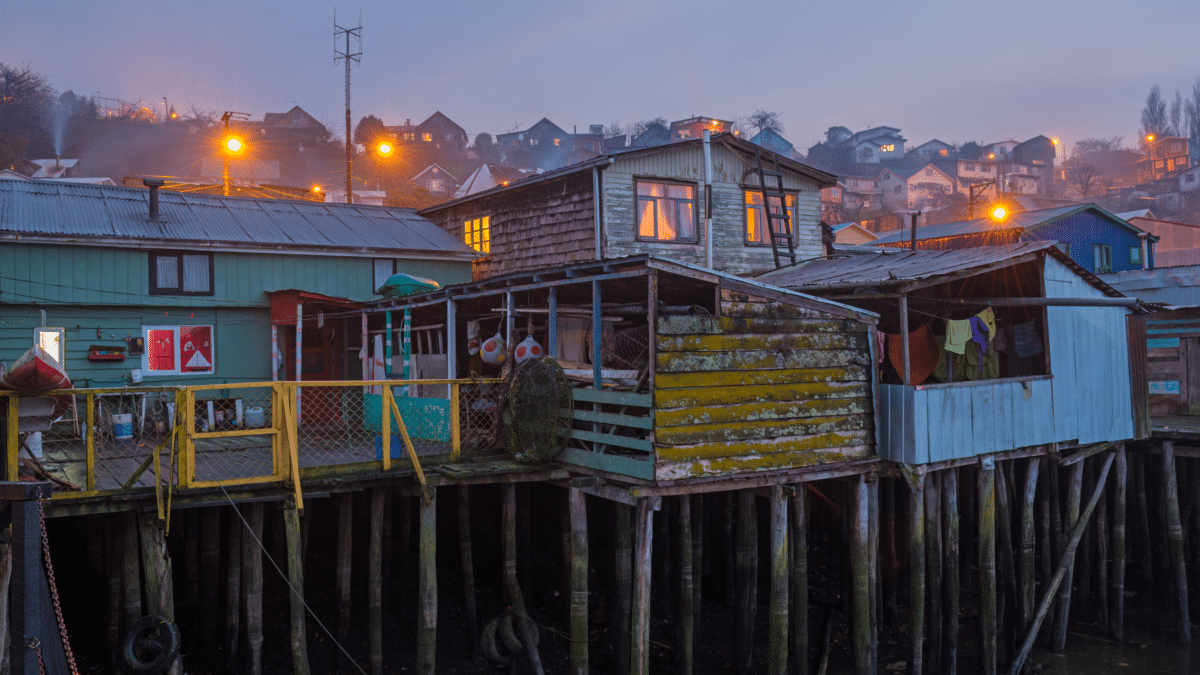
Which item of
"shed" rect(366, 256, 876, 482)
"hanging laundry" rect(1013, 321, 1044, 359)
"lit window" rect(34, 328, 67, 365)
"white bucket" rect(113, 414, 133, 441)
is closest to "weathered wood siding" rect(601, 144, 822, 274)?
"shed" rect(366, 256, 876, 482)

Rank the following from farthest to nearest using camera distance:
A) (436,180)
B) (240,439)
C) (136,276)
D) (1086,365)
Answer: (436,180), (136,276), (240,439), (1086,365)

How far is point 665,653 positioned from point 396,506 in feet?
16.3

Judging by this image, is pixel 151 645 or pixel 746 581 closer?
pixel 151 645

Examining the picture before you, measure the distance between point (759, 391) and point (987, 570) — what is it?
5.08 m

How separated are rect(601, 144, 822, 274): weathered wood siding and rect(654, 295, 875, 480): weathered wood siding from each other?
8138 mm

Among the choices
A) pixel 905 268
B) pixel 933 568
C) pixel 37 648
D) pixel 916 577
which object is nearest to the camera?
pixel 37 648

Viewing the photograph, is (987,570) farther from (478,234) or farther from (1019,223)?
(1019,223)

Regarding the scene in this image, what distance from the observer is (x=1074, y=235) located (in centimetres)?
3478

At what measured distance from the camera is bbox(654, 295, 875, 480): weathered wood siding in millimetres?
9445

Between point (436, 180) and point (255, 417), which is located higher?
point (436, 180)

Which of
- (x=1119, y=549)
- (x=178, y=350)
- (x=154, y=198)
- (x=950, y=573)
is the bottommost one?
(x=1119, y=549)

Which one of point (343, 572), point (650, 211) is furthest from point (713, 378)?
point (650, 211)

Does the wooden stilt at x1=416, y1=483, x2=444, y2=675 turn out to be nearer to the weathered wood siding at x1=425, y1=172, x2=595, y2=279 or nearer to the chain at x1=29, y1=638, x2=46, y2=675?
the chain at x1=29, y1=638, x2=46, y2=675

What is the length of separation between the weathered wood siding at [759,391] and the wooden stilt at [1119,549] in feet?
21.3
